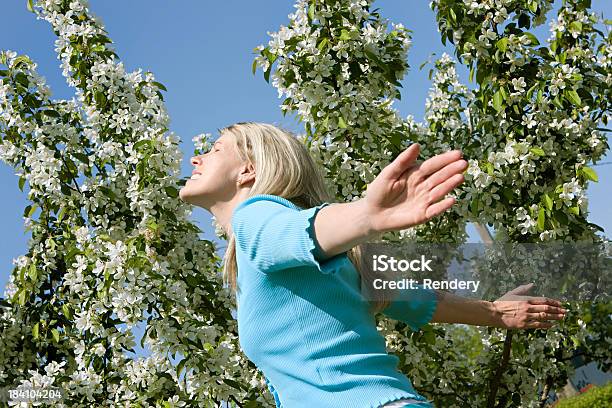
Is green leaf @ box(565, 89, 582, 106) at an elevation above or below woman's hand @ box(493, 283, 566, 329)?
above

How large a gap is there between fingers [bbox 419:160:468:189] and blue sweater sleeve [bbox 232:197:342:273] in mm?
221

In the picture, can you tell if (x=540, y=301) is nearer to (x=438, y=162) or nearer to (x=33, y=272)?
(x=438, y=162)

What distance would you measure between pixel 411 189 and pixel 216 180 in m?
0.69

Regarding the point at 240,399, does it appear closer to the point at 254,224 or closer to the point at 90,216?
the point at 90,216

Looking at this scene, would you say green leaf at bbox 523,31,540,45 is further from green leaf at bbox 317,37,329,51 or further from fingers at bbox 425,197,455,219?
fingers at bbox 425,197,455,219

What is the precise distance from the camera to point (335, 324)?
1576mm

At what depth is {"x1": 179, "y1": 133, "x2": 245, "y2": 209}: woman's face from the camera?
73.3 inches

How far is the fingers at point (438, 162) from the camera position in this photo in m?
1.27

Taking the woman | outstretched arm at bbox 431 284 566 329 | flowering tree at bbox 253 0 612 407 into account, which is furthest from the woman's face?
flowering tree at bbox 253 0 612 407

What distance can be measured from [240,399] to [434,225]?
159 centimetres

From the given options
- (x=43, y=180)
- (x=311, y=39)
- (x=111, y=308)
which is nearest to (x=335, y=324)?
(x=111, y=308)

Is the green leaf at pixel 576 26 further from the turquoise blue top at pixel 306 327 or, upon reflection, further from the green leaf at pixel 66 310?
the turquoise blue top at pixel 306 327

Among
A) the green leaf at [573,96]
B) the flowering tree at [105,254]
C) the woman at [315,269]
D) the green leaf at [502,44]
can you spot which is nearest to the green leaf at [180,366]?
the flowering tree at [105,254]

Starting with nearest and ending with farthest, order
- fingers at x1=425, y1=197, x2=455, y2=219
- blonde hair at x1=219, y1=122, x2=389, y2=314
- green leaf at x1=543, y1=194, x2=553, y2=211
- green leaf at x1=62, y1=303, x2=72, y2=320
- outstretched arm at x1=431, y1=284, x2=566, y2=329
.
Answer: fingers at x1=425, y1=197, x2=455, y2=219 < blonde hair at x1=219, y1=122, x2=389, y2=314 < outstretched arm at x1=431, y1=284, x2=566, y2=329 < green leaf at x1=543, y1=194, x2=553, y2=211 < green leaf at x1=62, y1=303, x2=72, y2=320
